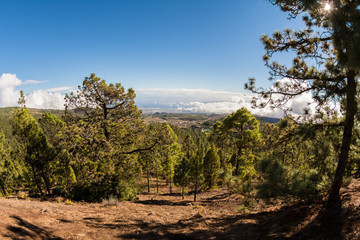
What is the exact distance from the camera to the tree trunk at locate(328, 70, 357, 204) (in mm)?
4977

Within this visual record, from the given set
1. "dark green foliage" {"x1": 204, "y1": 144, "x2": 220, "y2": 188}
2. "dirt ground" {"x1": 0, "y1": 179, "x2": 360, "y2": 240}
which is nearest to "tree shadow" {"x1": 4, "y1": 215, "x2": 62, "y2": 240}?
"dirt ground" {"x1": 0, "y1": 179, "x2": 360, "y2": 240}

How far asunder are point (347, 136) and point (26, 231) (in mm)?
11300

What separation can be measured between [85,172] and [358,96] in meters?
15.4

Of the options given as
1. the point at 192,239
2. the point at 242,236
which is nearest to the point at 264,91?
the point at 242,236

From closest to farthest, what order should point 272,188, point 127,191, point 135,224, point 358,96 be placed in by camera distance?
point 358,96 < point 272,188 < point 135,224 < point 127,191

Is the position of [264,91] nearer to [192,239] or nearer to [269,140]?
[269,140]

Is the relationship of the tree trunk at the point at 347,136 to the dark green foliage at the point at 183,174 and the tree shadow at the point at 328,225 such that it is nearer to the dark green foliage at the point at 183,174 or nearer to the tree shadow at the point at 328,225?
the tree shadow at the point at 328,225

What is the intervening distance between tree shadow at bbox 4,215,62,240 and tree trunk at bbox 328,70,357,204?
9.96 metres

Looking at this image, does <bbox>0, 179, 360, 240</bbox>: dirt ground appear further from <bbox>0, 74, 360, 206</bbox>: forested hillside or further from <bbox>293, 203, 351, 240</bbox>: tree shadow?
<bbox>0, 74, 360, 206</bbox>: forested hillside

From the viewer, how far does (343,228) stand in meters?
4.58

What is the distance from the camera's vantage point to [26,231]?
18.8ft

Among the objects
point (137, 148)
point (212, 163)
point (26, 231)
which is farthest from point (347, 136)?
point (212, 163)

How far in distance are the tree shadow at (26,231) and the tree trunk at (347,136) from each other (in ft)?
32.7

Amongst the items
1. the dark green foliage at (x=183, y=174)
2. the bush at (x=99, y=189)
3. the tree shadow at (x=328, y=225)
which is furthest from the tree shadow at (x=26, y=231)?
the dark green foliage at (x=183, y=174)
